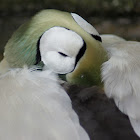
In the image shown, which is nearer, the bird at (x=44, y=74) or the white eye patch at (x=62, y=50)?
the bird at (x=44, y=74)

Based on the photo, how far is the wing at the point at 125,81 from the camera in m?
0.69

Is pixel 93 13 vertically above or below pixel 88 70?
below

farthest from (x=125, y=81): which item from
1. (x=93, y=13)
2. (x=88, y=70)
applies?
(x=93, y=13)

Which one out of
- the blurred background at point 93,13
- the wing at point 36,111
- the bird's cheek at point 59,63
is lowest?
the blurred background at point 93,13

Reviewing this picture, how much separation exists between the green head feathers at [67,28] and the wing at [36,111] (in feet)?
0.30

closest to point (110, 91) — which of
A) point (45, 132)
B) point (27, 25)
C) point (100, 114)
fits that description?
point (100, 114)

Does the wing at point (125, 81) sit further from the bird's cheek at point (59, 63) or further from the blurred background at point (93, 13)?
the blurred background at point (93, 13)

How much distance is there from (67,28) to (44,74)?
5.6 inches

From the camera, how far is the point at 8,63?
93 centimetres

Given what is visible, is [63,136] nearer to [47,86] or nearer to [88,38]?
[47,86]

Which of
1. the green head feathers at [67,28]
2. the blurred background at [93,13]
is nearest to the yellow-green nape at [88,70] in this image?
the green head feathers at [67,28]

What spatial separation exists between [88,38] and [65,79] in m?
0.12

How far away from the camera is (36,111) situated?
0.70 meters

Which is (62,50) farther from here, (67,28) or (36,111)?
(36,111)
